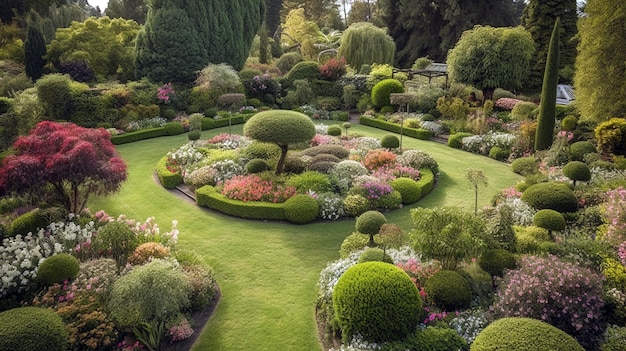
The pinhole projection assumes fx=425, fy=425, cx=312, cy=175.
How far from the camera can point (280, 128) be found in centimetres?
1375

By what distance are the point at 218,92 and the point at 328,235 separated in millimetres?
19180

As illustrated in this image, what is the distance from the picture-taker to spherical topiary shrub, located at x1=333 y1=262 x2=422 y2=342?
6910mm

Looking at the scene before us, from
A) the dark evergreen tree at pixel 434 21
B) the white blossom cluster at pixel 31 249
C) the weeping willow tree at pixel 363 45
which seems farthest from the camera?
the dark evergreen tree at pixel 434 21

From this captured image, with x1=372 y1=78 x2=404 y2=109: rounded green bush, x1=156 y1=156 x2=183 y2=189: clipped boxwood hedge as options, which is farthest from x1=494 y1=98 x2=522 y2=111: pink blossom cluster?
x1=156 y1=156 x2=183 y2=189: clipped boxwood hedge

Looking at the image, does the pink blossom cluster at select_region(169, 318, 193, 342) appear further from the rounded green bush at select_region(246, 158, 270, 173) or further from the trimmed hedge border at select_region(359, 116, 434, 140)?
the trimmed hedge border at select_region(359, 116, 434, 140)

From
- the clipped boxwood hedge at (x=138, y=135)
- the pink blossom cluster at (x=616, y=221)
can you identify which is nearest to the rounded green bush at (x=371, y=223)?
the pink blossom cluster at (x=616, y=221)

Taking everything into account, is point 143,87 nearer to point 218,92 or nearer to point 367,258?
point 218,92

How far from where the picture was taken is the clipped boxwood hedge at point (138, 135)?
2194cm

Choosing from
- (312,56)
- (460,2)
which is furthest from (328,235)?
(460,2)

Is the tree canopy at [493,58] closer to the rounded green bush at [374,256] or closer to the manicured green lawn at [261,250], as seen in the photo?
the manicured green lawn at [261,250]

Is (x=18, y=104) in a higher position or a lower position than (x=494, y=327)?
higher

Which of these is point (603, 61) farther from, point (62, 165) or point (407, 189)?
point (62, 165)

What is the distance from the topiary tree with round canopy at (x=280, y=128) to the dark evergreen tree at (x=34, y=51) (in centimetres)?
2280

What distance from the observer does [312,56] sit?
1679 inches
